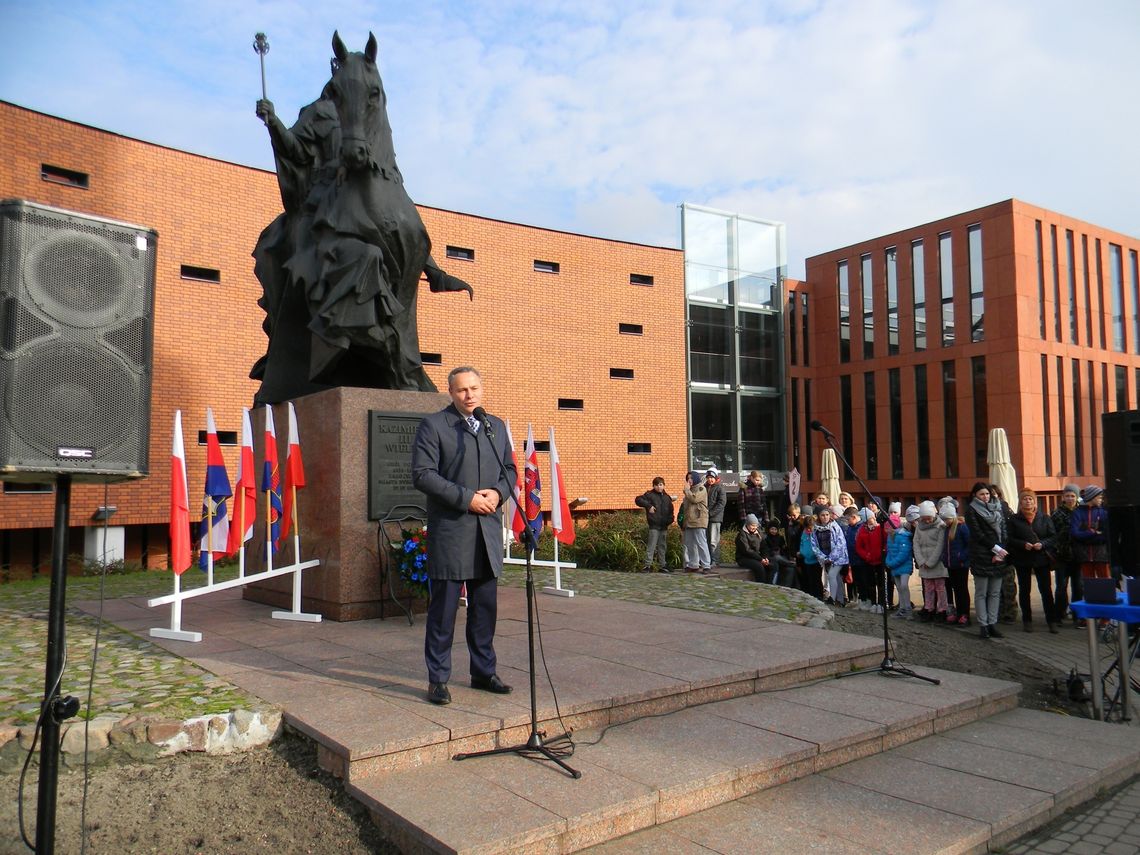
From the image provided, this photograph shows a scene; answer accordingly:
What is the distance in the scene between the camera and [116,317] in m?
3.03

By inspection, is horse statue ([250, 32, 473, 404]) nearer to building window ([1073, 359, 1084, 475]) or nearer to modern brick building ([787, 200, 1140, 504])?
modern brick building ([787, 200, 1140, 504])

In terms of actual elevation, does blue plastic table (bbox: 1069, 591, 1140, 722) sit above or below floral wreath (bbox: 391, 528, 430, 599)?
below

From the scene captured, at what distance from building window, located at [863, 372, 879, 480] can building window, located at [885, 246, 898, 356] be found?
143 cm

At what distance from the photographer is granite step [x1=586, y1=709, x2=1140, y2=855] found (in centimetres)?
347

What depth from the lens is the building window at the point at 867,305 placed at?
3538 cm

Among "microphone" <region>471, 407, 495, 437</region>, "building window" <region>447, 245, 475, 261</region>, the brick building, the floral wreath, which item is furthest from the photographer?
"building window" <region>447, 245, 475, 261</region>

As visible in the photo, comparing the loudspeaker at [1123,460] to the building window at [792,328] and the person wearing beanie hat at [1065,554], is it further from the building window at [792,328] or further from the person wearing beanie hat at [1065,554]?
the building window at [792,328]

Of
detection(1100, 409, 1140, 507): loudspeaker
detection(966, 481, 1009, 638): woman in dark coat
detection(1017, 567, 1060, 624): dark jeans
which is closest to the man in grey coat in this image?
detection(1100, 409, 1140, 507): loudspeaker

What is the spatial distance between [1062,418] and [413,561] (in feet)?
104

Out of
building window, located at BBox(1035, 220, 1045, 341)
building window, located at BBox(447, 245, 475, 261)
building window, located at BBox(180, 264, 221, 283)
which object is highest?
building window, located at BBox(1035, 220, 1045, 341)

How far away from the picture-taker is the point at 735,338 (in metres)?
33.7

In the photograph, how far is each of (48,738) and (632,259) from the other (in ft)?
82.9

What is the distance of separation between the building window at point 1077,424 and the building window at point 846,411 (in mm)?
8217

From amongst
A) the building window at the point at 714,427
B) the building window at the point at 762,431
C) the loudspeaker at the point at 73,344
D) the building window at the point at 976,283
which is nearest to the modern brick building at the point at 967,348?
the building window at the point at 976,283
